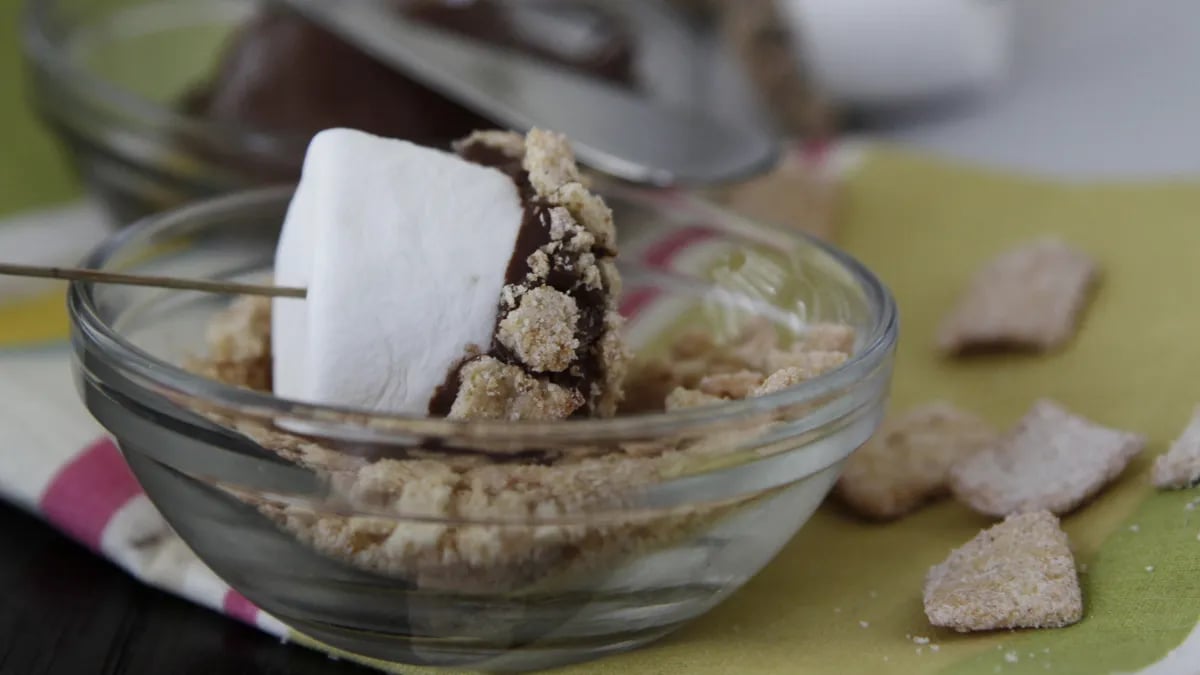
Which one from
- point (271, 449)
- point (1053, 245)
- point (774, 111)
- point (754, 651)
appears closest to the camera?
point (271, 449)

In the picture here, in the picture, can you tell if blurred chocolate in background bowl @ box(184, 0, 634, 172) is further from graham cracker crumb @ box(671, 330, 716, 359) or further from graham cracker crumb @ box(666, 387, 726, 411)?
graham cracker crumb @ box(666, 387, 726, 411)

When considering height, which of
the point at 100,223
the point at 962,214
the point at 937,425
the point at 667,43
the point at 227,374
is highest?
the point at 667,43

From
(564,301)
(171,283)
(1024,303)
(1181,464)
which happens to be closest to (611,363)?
(564,301)

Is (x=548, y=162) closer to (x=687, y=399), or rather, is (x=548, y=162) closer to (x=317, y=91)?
(x=687, y=399)

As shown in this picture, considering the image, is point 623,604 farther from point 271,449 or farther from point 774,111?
point 774,111

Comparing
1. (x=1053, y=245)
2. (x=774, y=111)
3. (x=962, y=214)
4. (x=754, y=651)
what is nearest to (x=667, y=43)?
(x=774, y=111)

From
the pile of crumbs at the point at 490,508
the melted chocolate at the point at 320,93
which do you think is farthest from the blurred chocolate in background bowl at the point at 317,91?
the pile of crumbs at the point at 490,508
